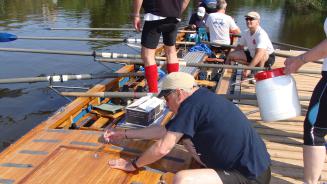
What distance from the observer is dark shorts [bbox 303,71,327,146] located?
10.8ft

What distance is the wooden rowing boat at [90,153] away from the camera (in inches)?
149

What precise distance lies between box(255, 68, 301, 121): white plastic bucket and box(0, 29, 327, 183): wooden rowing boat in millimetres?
727

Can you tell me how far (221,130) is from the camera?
3.12 m

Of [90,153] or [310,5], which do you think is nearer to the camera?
→ [90,153]

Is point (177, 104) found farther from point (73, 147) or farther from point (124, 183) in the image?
point (73, 147)

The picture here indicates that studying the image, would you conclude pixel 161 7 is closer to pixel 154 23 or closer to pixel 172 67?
pixel 154 23

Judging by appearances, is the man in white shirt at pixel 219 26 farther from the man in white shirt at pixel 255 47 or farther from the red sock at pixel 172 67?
the red sock at pixel 172 67

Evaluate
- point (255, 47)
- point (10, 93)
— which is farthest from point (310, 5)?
point (10, 93)

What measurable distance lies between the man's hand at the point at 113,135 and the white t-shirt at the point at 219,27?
5.78m

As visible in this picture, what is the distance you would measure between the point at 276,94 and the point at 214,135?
1.19 m

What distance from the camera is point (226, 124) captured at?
10.2 ft

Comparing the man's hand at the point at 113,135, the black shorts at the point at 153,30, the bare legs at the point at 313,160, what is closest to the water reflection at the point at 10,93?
the black shorts at the point at 153,30

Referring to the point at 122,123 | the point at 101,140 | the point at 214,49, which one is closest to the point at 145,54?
the point at 122,123

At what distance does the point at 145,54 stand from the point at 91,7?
26444 mm
